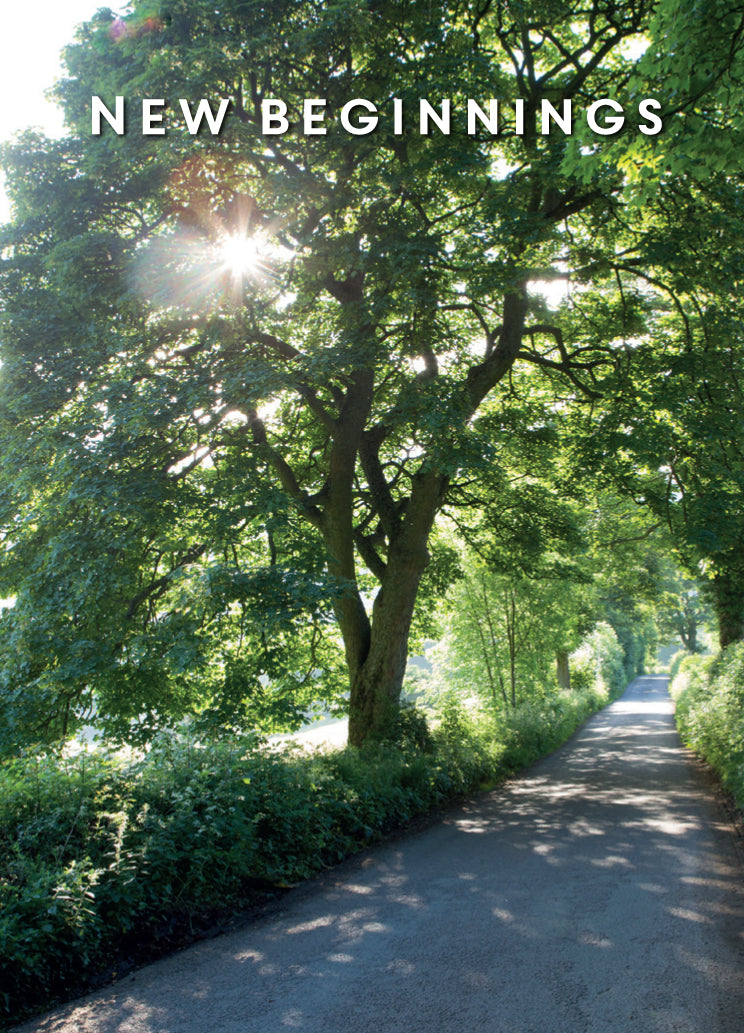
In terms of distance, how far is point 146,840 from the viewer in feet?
17.6

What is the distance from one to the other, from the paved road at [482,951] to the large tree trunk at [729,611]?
12.6m

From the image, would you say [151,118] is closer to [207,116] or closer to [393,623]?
[207,116]

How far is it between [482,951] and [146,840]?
2658mm

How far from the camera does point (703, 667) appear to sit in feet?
74.4

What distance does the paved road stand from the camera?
4020 millimetres

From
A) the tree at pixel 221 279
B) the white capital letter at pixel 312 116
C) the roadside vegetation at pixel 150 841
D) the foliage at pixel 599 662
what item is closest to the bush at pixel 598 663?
the foliage at pixel 599 662

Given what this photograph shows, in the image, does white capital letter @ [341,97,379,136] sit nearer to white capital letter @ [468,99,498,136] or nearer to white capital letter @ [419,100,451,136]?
white capital letter @ [419,100,451,136]

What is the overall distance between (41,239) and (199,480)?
4383mm

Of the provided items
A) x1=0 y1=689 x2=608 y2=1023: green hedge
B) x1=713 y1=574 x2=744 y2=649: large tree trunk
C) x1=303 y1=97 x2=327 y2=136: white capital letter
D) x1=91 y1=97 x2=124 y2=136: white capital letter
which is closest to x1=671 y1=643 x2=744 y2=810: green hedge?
x1=713 y1=574 x2=744 y2=649: large tree trunk

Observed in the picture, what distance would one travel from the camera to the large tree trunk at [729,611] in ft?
64.2

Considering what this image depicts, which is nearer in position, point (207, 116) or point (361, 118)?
point (207, 116)

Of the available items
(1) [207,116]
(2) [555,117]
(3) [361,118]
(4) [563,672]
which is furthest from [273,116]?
(4) [563,672]

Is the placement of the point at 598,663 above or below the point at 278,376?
below

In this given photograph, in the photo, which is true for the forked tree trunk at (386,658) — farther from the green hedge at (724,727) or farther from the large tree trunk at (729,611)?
Result: the large tree trunk at (729,611)
